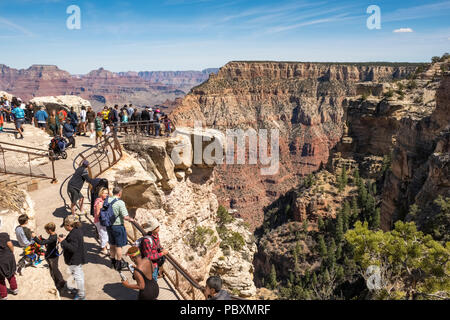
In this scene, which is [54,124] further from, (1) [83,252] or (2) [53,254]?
(1) [83,252]

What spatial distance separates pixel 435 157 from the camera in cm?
3017

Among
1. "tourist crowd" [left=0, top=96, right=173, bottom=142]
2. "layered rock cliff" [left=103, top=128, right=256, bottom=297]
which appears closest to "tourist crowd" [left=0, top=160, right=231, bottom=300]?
"layered rock cliff" [left=103, top=128, right=256, bottom=297]

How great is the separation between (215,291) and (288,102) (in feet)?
528

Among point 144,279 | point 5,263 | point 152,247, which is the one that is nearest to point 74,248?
point 5,263

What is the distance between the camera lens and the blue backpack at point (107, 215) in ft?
29.1

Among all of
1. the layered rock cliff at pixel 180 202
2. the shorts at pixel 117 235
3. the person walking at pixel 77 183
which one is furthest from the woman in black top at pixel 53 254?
the layered rock cliff at pixel 180 202

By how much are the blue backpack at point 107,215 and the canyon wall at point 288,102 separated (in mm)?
118655

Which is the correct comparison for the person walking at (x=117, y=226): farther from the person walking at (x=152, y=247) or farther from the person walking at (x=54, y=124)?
the person walking at (x=54, y=124)

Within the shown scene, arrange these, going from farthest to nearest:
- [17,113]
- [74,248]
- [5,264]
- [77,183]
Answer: [17,113]
[77,183]
[74,248]
[5,264]

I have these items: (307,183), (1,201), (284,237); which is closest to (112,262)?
(1,201)

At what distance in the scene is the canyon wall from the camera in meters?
140

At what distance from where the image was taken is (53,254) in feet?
26.4

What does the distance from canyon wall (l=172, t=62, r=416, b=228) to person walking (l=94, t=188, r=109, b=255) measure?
117624 millimetres
